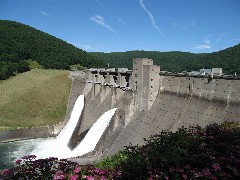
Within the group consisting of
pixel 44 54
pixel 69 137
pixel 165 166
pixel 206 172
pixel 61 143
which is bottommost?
pixel 61 143

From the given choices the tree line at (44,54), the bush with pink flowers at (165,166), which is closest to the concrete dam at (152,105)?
the bush with pink flowers at (165,166)

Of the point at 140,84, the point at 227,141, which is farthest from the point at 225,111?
the point at 227,141

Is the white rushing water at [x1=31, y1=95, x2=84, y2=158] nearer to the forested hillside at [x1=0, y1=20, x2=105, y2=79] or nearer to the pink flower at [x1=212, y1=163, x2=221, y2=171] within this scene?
the pink flower at [x1=212, y1=163, x2=221, y2=171]

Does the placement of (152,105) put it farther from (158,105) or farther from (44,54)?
(44,54)

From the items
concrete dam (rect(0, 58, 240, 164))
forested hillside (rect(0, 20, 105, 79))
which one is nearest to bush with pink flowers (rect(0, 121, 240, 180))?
concrete dam (rect(0, 58, 240, 164))

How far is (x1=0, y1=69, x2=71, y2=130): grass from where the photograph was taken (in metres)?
45.5

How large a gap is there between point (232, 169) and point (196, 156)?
108 cm

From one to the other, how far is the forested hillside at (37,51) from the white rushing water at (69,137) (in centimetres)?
6166

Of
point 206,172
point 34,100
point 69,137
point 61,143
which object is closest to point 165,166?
point 206,172

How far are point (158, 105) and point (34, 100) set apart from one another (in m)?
31.0

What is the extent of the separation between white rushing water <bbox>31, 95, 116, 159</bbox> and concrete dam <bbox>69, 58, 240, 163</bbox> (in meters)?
1.06

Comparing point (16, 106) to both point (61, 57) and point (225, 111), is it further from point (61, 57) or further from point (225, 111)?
point (61, 57)

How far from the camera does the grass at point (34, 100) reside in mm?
45469

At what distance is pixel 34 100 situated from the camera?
169 ft
